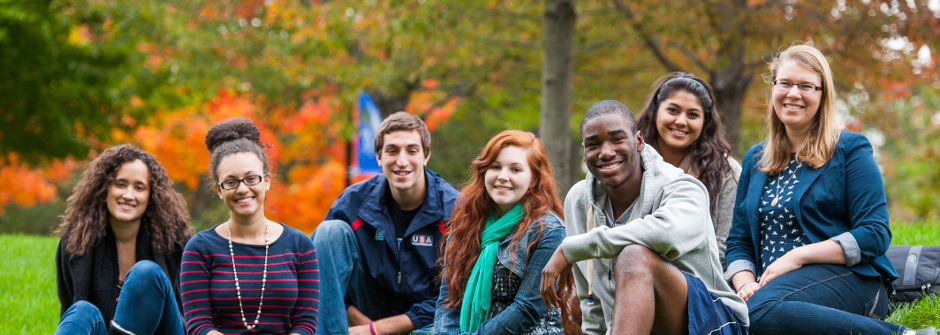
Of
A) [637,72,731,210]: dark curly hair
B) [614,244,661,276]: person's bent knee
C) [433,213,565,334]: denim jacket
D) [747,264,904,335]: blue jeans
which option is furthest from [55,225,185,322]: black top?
[747,264,904,335]: blue jeans

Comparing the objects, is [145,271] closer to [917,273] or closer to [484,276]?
[484,276]

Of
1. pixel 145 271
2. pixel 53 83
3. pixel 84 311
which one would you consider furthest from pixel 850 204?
pixel 53 83

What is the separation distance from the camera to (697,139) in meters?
4.88

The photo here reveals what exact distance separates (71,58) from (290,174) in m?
6.78

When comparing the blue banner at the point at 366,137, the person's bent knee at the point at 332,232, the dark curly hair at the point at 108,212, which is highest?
the blue banner at the point at 366,137

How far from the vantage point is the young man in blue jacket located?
4.95m

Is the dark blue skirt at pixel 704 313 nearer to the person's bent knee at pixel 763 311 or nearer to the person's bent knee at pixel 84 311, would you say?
the person's bent knee at pixel 763 311

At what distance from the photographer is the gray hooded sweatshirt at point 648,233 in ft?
11.0

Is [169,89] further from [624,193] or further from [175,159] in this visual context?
[624,193]

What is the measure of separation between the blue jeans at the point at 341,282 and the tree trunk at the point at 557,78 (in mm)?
5887

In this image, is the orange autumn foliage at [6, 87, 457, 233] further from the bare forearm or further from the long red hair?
the bare forearm

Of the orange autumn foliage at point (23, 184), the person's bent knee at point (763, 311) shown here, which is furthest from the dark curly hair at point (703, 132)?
the orange autumn foliage at point (23, 184)

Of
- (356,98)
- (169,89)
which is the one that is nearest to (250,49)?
(356,98)

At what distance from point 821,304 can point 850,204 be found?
0.54 m
